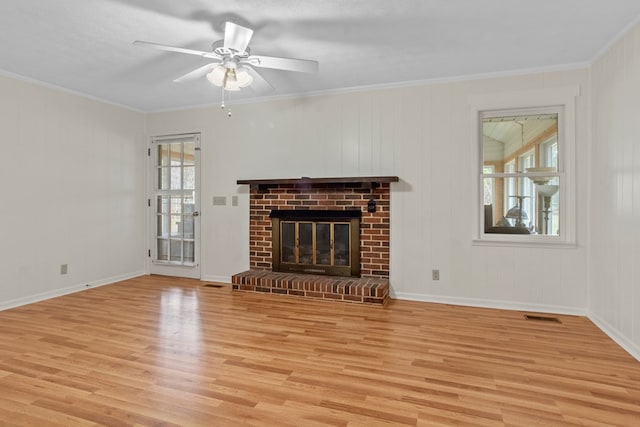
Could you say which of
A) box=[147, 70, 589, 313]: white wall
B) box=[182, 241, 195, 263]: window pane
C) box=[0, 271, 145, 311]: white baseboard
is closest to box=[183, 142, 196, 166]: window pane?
box=[147, 70, 589, 313]: white wall

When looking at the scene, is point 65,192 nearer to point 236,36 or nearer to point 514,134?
point 236,36

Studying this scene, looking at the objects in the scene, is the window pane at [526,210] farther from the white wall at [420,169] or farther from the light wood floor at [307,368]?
the light wood floor at [307,368]

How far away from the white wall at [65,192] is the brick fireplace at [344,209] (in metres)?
1.88

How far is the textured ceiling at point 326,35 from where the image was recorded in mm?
2500

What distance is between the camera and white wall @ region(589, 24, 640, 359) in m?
2.68

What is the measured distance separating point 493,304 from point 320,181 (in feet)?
7.54

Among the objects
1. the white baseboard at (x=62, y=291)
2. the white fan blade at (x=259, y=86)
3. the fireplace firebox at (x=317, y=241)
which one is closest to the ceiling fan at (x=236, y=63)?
the white fan blade at (x=259, y=86)

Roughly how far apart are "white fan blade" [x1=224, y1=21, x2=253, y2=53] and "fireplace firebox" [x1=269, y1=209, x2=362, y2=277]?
7.42 feet

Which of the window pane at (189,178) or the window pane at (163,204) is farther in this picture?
the window pane at (163,204)

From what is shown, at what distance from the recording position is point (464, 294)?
12.9 feet

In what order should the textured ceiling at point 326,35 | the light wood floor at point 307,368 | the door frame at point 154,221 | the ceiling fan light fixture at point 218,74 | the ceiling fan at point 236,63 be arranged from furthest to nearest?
the door frame at point 154,221 < the ceiling fan light fixture at point 218,74 < the ceiling fan at point 236,63 < the textured ceiling at point 326,35 < the light wood floor at point 307,368

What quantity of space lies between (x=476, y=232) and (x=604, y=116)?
1.51 m

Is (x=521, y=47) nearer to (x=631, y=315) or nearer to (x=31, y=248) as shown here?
(x=631, y=315)

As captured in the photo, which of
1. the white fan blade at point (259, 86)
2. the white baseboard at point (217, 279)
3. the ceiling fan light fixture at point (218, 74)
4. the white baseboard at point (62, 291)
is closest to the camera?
the ceiling fan light fixture at point (218, 74)
